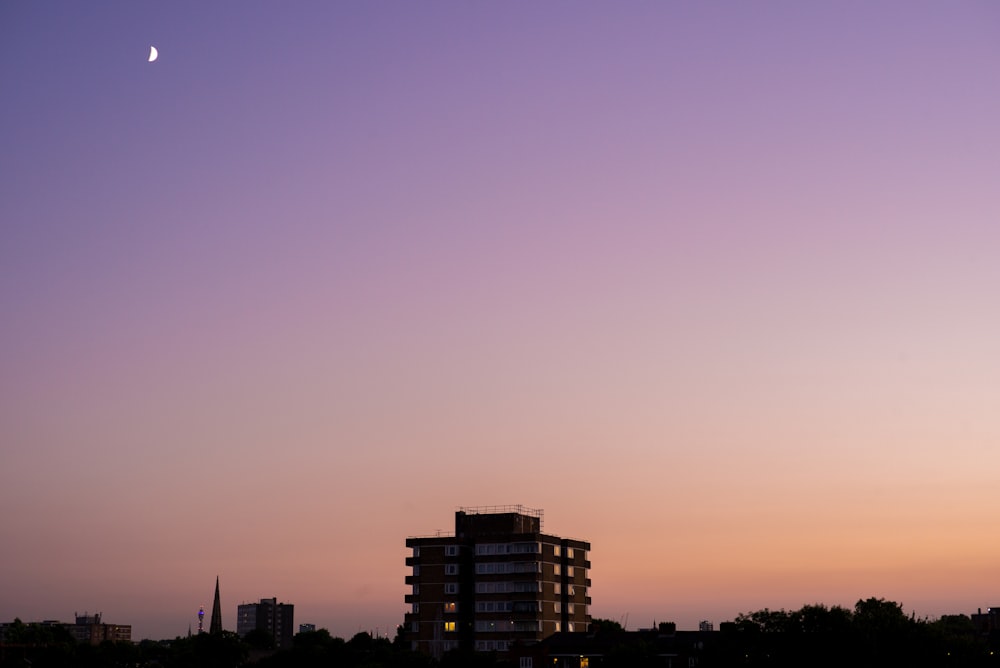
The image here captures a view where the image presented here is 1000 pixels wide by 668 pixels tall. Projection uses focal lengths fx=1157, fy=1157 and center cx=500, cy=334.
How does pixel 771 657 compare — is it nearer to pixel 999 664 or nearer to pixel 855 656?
pixel 855 656

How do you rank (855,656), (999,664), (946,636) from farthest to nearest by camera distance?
(999,664)
(946,636)
(855,656)

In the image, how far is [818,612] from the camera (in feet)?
529

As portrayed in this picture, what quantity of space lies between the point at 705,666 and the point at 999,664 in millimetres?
53241

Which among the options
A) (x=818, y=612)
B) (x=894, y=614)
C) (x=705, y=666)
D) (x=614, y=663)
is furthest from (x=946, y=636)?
(x=614, y=663)

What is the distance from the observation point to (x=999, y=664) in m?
188

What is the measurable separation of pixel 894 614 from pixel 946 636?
7.82 m

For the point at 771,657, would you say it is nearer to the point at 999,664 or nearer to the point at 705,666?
the point at 705,666

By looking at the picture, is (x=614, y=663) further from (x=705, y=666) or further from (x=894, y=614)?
(x=894, y=614)

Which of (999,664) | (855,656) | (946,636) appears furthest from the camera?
(999,664)

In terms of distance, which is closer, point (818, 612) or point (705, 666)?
point (818, 612)

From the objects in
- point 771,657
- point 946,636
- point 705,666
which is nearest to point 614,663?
point 705,666

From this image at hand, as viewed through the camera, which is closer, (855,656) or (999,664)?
(855,656)

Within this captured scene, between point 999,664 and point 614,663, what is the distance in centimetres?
6254

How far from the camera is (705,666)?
172250 millimetres
